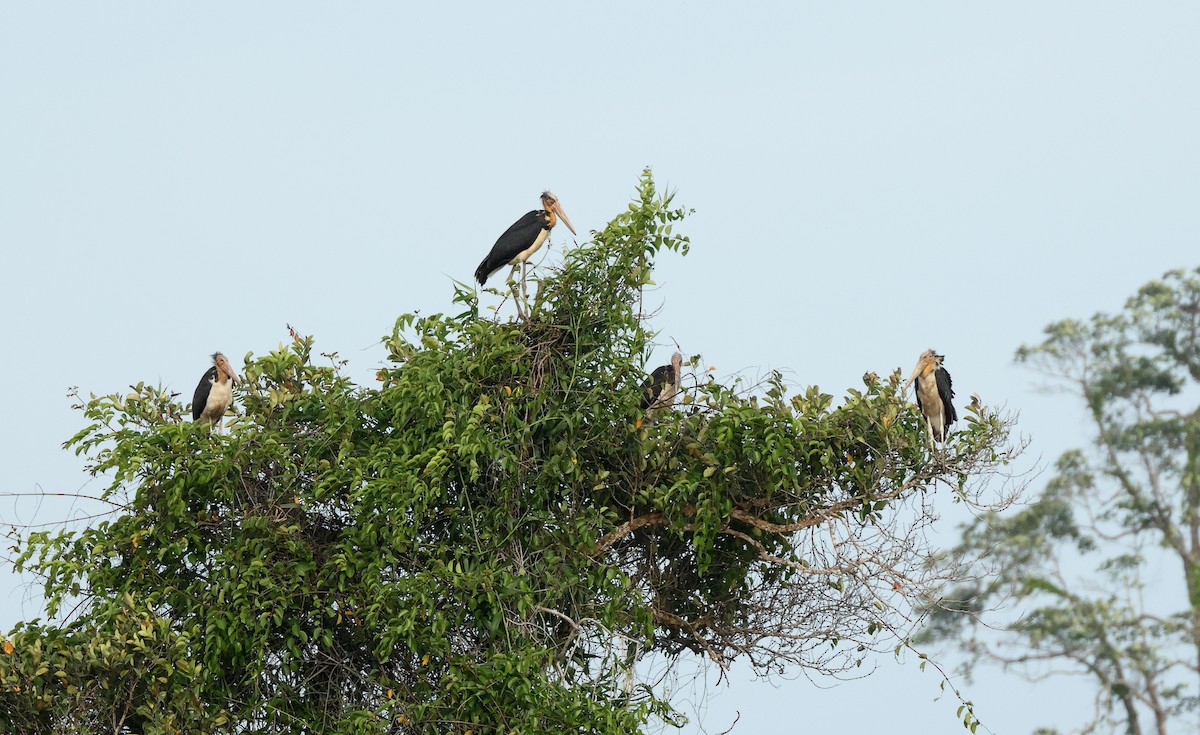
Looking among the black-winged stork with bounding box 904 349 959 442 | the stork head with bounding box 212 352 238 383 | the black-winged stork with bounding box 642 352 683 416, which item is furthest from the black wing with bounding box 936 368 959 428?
the stork head with bounding box 212 352 238 383

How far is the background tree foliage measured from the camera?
7707mm

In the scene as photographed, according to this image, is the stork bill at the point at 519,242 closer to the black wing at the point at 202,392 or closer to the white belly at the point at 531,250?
the white belly at the point at 531,250

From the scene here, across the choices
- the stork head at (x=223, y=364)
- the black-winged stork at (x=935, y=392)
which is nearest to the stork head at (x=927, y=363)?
the black-winged stork at (x=935, y=392)

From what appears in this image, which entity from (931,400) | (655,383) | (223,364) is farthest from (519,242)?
(931,400)

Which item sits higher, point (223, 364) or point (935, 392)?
point (935, 392)

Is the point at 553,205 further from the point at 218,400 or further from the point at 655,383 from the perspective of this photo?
the point at 218,400

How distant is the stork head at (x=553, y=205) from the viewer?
10.2 metres

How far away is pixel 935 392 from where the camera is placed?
9758 mm

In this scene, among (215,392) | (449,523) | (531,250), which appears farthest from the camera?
(215,392)

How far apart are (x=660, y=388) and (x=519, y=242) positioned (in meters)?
1.78

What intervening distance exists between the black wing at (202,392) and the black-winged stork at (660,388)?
355 cm

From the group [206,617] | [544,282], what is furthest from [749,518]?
[206,617]

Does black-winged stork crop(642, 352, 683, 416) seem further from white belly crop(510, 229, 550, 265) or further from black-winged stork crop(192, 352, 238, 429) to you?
black-winged stork crop(192, 352, 238, 429)

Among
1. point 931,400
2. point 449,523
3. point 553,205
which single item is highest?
point 553,205
